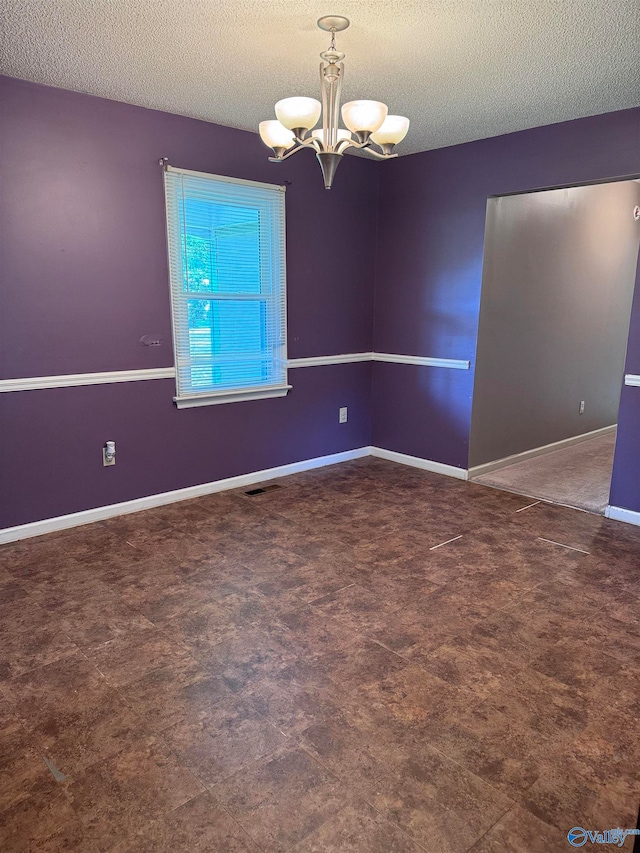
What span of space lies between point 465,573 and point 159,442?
2.08 metres

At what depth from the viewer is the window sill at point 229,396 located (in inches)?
149

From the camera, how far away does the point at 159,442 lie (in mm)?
3719

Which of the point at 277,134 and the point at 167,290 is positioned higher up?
the point at 277,134

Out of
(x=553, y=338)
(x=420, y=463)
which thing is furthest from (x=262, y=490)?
(x=553, y=338)

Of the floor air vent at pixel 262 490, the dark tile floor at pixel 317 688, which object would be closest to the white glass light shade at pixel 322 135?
the dark tile floor at pixel 317 688

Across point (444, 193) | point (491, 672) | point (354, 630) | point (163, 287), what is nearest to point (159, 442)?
point (163, 287)

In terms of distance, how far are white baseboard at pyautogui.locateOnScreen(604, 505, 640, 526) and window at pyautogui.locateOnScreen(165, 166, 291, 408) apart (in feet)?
8.02

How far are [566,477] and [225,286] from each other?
9.79 feet

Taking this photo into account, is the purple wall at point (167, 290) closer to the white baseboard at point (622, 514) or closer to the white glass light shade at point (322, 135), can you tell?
the white baseboard at point (622, 514)

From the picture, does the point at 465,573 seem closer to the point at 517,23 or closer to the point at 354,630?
the point at 354,630

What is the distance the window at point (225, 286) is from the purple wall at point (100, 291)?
87 mm

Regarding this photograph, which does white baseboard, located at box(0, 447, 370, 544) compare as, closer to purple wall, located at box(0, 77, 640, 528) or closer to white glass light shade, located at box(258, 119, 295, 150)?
purple wall, located at box(0, 77, 640, 528)

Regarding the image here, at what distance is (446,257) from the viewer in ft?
14.1

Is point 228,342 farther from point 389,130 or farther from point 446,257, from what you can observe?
point 389,130
